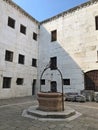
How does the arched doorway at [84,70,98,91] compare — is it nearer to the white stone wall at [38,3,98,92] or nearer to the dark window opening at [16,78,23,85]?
the white stone wall at [38,3,98,92]

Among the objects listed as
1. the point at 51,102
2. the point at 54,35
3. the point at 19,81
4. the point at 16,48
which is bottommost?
the point at 51,102

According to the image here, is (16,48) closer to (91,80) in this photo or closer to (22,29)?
(22,29)

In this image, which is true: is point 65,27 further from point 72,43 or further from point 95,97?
point 95,97

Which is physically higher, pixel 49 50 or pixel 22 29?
pixel 22 29

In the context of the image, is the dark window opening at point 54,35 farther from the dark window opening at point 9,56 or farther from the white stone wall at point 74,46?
the dark window opening at point 9,56

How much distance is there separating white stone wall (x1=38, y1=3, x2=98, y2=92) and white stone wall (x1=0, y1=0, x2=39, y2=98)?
1879 mm

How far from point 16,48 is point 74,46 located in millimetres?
6429

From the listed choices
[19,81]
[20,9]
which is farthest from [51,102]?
[20,9]

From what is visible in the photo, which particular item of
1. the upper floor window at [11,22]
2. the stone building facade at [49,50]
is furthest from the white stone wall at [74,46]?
the upper floor window at [11,22]

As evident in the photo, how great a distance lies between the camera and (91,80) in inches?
607

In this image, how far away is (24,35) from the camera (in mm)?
18281

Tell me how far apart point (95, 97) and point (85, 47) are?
209 inches

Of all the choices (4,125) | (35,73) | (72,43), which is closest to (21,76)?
(35,73)

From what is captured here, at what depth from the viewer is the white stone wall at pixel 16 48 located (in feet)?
50.3
